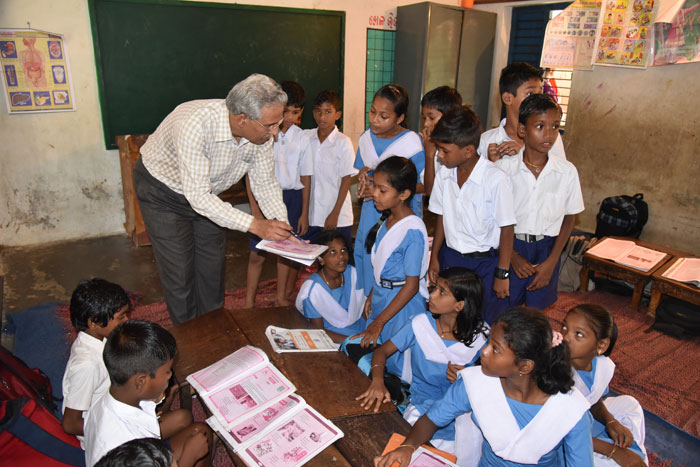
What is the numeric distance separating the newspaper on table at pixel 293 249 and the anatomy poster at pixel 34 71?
130 inches

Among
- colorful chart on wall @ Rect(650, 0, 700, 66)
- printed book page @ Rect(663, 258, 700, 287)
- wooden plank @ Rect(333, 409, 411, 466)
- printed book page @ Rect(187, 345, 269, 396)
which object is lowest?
printed book page @ Rect(663, 258, 700, 287)

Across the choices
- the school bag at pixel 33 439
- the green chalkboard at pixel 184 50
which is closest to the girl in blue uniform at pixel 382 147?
the school bag at pixel 33 439

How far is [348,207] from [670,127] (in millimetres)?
3241

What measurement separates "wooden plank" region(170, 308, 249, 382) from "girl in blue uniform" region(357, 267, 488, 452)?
61 cm

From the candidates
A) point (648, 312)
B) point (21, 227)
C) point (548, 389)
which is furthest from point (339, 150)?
point (21, 227)

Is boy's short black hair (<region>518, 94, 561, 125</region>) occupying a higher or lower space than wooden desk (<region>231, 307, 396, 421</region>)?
higher

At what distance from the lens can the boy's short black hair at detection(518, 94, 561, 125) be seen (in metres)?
2.42

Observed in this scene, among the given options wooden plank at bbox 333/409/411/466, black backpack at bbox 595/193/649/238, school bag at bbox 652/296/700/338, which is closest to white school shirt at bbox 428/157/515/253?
wooden plank at bbox 333/409/411/466

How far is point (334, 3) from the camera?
548 cm

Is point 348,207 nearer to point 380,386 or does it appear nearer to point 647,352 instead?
point 380,386

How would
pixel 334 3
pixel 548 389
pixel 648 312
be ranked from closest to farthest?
pixel 548 389, pixel 648 312, pixel 334 3

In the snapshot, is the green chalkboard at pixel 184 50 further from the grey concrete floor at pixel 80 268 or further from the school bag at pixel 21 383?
the school bag at pixel 21 383

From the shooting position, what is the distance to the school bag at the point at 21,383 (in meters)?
2.07

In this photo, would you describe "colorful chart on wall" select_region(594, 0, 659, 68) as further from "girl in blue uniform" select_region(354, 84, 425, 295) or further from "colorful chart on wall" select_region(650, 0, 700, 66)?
"girl in blue uniform" select_region(354, 84, 425, 295)
